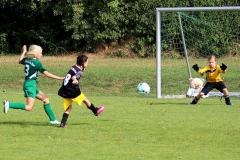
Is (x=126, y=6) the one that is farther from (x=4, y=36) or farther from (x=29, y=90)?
(x=29, y=90)

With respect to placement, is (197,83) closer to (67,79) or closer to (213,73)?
(213,73)

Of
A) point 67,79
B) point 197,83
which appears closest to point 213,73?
point 197,83

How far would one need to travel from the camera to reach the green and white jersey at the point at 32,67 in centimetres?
1279

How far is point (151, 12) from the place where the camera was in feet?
125

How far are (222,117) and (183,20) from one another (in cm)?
984

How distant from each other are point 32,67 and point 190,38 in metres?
12.7

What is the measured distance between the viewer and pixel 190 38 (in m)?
24.9

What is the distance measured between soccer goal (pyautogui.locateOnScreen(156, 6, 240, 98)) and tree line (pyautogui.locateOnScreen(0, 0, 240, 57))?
11.1 meters

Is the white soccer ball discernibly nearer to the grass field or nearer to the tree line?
the grass field

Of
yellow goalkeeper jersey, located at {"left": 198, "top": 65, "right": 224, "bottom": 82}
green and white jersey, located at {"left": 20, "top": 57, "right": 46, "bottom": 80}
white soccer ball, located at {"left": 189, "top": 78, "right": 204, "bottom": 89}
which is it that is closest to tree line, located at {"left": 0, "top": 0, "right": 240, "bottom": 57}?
white soccer ball, located at {"left": 189, "top": 78, "right": 204, "bottom": 89}

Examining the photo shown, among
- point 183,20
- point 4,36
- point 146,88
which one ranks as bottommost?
point 4,36

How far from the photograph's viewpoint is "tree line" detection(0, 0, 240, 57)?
1484 inches

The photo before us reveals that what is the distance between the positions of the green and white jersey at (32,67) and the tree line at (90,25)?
2420cm

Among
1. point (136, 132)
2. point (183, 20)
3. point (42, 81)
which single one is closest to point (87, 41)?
point (42, 81)
